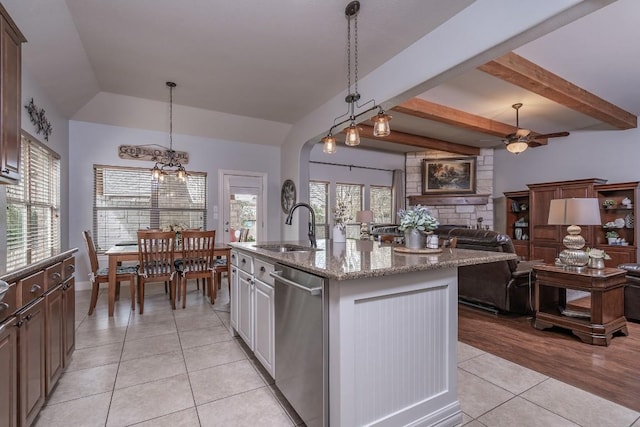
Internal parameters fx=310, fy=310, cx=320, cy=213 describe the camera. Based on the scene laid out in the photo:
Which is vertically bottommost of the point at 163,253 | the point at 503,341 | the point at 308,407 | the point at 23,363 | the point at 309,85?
the point at 503,341

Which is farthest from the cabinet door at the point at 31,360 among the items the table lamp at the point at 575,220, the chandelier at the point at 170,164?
the table lamp at the point at 575,220

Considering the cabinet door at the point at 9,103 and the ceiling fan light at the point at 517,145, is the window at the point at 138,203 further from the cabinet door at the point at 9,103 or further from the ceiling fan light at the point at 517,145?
the ceiling fan light at the point at 517,145

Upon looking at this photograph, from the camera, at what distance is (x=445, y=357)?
1.70m

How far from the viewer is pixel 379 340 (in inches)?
58.0

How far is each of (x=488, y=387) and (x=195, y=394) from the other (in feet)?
6.18

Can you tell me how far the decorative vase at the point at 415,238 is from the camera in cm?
202

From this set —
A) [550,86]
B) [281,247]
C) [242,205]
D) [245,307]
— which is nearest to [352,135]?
[281,247]

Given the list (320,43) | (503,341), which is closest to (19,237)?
(320,43)

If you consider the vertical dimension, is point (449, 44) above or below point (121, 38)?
below

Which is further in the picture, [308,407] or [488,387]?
[488,387]

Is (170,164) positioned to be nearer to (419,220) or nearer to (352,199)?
(419,220)

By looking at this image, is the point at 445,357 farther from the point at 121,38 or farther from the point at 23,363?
the point at 121,38

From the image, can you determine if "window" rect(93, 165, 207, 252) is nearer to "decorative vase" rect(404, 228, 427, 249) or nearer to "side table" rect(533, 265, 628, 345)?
"decorative vase" rect(404, 228, 427, 249)

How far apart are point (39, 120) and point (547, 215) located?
7635 mm
